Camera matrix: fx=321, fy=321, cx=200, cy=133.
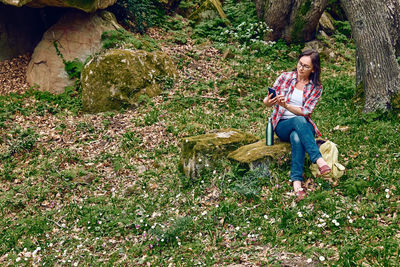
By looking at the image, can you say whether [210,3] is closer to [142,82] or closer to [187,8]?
[187,8]

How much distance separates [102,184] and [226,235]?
9.37 feet

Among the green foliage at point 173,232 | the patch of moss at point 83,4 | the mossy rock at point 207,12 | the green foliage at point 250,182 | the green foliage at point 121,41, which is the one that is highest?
the patch of moss at point 83,4

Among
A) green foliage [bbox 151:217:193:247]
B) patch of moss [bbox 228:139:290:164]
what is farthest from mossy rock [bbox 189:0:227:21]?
green foliage [bbox 151:217:193:247]

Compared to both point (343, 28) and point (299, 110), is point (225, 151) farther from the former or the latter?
point (343, 28)

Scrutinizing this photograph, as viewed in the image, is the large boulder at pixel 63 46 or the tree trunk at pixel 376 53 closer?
the tree trunk at pixel 376 53

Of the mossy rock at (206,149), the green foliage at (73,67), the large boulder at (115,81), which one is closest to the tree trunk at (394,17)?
the mossy rock at (206,149)

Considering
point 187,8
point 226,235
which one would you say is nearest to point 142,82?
point 226,235

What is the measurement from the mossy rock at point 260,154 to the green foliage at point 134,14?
7.86 meters

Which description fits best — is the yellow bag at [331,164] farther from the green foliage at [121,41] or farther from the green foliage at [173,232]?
the green foliage at [121,41]

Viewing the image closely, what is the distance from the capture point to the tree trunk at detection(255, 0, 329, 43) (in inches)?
435

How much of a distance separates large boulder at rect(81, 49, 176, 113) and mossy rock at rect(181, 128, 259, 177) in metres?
3.41

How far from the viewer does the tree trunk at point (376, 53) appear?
6.47m

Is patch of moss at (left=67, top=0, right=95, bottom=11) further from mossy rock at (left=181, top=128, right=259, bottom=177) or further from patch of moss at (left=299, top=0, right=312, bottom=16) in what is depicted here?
patch of moss at (left=299, top=0, right=312, bottom=16)

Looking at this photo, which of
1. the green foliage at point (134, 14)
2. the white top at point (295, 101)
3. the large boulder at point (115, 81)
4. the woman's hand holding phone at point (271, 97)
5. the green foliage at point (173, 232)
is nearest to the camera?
the green foliage at point (173, 232)
